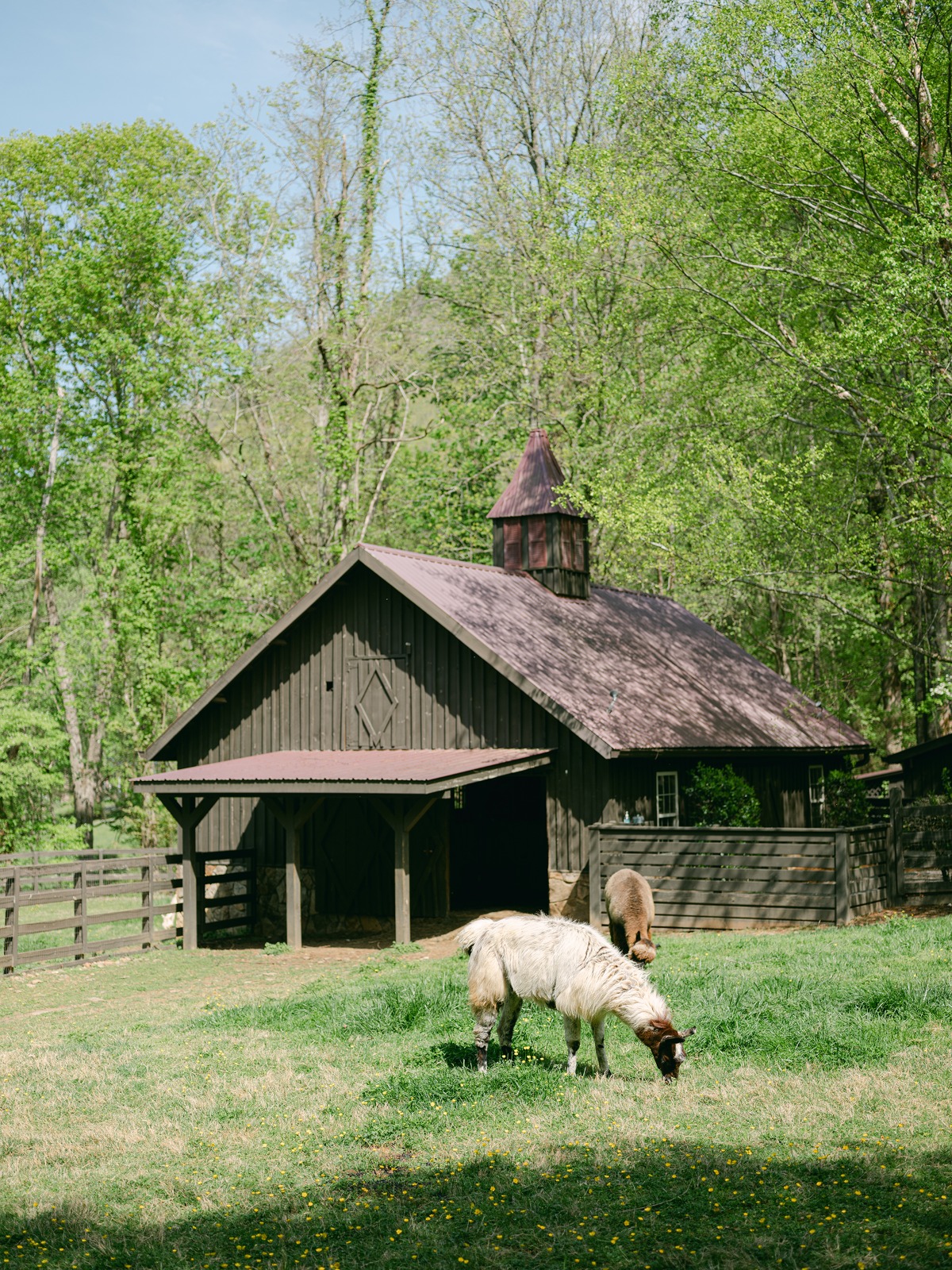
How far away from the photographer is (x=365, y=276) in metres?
37.7

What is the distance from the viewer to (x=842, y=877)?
57.3 ft

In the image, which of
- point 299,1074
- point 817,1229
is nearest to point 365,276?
point 299,1074

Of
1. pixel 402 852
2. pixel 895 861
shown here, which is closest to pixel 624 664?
pixel 895 861

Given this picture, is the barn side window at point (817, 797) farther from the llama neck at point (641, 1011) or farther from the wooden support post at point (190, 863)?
the llama neck at point (641, 1011)

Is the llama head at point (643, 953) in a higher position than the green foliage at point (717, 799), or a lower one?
lower

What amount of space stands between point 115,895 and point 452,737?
20.6 ft

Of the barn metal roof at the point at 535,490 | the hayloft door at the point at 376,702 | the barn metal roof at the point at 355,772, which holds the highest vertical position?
the barn metal roof at the point at 535,490

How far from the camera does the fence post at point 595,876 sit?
18891 mm

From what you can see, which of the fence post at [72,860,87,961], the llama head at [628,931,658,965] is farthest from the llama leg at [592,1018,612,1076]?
the fence post at [72,860,87,961]

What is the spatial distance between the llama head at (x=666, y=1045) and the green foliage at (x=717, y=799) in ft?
42.0

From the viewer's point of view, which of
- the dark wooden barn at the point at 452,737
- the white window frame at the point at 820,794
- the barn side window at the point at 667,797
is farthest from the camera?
the white window frame at the point at 820,794

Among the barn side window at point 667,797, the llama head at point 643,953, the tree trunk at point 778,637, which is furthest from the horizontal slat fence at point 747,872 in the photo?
the tree trunk at point 778,637

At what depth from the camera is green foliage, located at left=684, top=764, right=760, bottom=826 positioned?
22.2 m

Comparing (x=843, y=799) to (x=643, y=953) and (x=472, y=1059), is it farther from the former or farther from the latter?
(x=472, y=1059)
